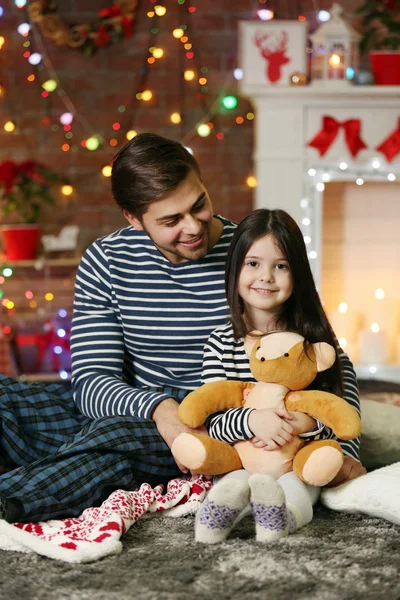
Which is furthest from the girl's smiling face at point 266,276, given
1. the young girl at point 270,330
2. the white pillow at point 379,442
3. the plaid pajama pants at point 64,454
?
the white pillow at point 379,442

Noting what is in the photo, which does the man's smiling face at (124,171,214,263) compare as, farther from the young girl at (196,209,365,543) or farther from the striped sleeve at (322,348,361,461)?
the striped sleeve at (322,348,361,461)

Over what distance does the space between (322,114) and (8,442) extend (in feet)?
6.79

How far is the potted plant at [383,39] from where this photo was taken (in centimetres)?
325

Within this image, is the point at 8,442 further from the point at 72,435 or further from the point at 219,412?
the point at 219,412

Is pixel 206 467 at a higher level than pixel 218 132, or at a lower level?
lower

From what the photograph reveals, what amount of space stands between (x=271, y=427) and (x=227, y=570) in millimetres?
284

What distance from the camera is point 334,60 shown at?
3.27 m

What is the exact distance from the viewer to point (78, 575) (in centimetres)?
126

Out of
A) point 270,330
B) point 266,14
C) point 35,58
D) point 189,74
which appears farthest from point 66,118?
point 270,330

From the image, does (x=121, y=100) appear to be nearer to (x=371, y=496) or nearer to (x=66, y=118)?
(x=66, y=118)

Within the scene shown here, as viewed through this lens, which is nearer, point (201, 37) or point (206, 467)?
point (206, 467)

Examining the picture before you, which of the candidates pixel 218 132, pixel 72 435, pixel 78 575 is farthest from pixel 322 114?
pixel 78 575

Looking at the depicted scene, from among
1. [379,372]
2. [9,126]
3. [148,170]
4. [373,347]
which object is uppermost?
[9,126]

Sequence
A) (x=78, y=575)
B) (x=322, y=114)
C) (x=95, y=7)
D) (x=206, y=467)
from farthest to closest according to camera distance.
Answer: (x=95, y=7) < (x=322, y=114) < (x=206, y=467) < (x=78, y=575)
